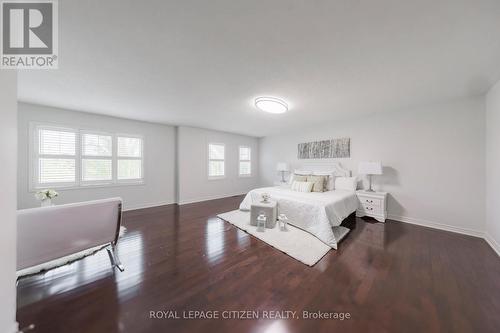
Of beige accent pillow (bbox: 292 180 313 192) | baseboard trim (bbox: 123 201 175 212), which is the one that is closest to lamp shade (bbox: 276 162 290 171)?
beige accent pillow (bbox: 292 180 313 192)

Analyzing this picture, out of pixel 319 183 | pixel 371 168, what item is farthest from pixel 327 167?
pixel 371 168

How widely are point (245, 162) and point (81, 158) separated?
4.57m

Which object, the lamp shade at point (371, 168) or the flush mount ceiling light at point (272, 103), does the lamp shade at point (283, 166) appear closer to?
the lamp shade at point (371, 168)

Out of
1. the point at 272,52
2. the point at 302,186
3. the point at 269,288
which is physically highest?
the point at 272,52

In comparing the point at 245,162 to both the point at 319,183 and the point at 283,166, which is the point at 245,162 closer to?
the point at 283,166

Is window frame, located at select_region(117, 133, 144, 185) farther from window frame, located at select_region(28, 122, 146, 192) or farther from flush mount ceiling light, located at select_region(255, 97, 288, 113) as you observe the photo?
flush mount ceiling light, located at select_region(255, 97, 288, 113)

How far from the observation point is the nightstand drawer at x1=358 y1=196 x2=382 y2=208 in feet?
11.0

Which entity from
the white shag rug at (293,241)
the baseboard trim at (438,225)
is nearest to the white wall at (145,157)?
the white shag rug at (293,241)

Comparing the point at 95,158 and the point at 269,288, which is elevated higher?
the point at 95,158

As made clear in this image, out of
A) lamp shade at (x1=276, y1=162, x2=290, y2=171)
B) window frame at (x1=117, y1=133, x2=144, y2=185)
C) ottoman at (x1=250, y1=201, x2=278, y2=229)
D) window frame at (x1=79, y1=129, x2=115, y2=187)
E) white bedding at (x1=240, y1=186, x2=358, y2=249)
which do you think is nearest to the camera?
white bedding at (x1=240, y1=186, x2=358, y2=249)

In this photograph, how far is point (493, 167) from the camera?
7.70 ft

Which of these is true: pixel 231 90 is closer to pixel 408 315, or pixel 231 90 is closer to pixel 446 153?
pixel 408 315

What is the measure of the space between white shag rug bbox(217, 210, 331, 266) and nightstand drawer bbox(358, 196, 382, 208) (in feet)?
5.69

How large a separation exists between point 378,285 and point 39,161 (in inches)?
227
